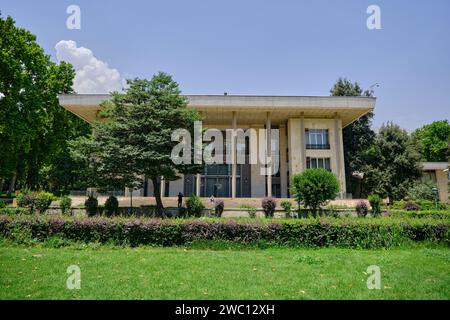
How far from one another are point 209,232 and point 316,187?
1081 cm

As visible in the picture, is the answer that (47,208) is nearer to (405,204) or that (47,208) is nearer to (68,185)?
(68,185)

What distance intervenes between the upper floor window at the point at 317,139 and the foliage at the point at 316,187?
12092 mm

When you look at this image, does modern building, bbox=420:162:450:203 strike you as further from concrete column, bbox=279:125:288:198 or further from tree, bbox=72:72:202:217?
tree, bbox=72:72:202:217

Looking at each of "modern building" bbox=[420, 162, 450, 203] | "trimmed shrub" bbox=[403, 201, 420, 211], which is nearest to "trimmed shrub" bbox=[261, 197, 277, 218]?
"trimmed shrub" bbox=[403, 201, 420, 211]

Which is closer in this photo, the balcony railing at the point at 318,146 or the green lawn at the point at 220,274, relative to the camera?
the green lawn at the point at 220,274

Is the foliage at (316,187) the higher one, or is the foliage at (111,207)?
the foliage at (316,187)

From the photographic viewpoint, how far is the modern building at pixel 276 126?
28.4 m

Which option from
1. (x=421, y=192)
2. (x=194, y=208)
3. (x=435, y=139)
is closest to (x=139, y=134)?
(x=194, y=208)

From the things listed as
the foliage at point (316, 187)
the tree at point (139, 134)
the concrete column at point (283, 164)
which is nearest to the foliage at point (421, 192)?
the concrete column at point (283, 164)

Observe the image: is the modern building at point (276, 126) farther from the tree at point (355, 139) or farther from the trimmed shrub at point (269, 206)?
the trimmed shrub at point (269, 206)

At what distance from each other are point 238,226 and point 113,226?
14.0 ft

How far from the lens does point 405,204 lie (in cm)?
2323

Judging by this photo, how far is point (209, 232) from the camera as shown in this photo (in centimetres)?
1003
